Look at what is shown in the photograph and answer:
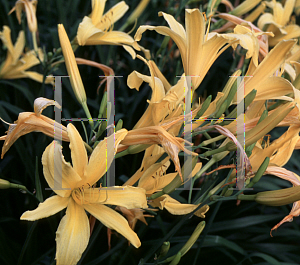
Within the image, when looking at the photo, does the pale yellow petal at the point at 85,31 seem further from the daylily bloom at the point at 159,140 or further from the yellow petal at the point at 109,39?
the daylily bloom at the point at 159,140

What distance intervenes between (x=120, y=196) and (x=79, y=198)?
8 cm

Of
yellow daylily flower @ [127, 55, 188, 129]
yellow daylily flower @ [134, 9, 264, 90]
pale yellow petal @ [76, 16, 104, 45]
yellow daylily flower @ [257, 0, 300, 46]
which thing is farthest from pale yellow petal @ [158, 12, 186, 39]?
yellow daylily flower @ [257, 0, 300, 46]

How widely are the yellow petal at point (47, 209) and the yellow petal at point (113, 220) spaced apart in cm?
5

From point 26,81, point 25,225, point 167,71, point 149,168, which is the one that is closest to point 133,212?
point 149,168

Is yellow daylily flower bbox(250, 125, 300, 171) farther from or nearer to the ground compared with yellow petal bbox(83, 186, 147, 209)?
farther from the ground

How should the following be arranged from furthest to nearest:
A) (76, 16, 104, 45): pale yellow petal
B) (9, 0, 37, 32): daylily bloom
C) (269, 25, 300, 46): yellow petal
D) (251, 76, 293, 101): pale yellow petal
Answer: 1. (269, 25, 300, 46): yellow petal
2. (9, 0, 37, 32): daylily bloom
3. (76, 16, 104, 45): pale yellow petal
4. (251, 76, 293, 101): pale yellow petal

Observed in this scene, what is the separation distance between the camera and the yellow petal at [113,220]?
56cm

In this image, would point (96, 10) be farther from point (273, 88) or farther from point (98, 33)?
point (273, 88)

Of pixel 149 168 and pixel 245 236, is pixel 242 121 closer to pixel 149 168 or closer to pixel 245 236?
pixel 149 168

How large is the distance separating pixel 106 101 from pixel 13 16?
1.14 m

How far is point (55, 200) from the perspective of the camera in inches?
21.5

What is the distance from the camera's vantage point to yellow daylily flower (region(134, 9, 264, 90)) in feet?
2.04

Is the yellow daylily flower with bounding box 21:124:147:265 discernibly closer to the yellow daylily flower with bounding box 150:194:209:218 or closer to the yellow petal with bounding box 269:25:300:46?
the yellow daylily flower with bounding box 150:194:209:218

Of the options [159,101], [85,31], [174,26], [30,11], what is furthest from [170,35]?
[30,11]
